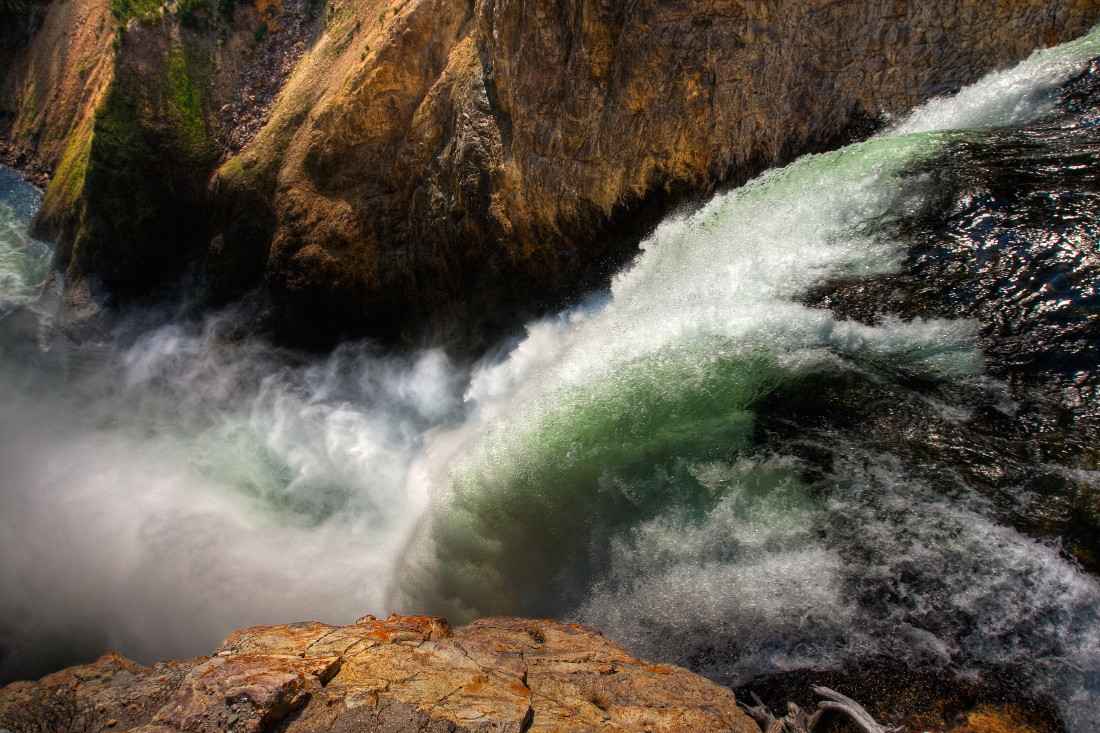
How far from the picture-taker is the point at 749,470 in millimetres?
5461

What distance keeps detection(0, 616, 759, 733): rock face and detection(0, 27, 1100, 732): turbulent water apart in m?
0.94

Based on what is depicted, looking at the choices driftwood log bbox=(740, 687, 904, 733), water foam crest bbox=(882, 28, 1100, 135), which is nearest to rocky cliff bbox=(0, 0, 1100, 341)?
water foam crest bbox=(882, 28, 1100, 135)

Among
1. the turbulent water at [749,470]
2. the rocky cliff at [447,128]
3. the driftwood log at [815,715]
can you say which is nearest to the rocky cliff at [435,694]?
the driftwood log at [815,715]

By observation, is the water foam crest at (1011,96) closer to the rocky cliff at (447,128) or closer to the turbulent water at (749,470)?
the turbulent water at (749,470)

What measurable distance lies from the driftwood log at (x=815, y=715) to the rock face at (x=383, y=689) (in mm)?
206

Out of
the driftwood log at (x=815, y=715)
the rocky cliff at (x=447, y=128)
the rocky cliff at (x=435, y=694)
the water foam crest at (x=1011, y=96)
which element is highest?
the rocky cliff at (x=447, y=128)

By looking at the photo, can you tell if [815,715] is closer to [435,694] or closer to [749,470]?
[749,470]

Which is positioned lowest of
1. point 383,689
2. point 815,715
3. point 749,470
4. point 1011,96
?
point 815,715

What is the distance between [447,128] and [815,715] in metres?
9.25

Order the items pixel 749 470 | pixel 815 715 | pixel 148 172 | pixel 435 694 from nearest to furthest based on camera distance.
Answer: pixel 435 694, pixel 815 715, pixel 749 470, pixel 148 172

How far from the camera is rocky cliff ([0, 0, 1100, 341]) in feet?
24.7

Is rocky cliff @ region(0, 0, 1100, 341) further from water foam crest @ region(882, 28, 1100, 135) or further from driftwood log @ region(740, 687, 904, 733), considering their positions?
driftwood log @ region(740, 687, 904, 733)

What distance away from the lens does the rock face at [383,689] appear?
3.44 metres

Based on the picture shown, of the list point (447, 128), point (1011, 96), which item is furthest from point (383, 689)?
point (1011, 96)
